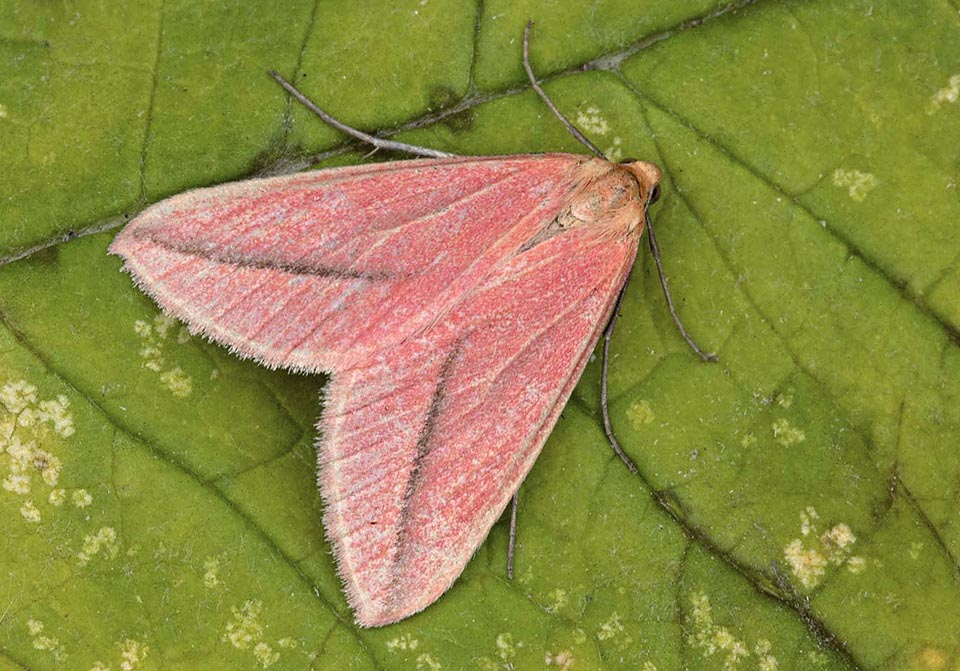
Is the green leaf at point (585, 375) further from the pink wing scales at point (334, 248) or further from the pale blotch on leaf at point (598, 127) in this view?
the pink wing scales at point (334, 248)

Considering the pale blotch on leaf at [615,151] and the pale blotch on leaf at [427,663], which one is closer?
the pale blotch on leaf at [427,663]

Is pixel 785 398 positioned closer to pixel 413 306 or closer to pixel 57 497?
pixel 413 306

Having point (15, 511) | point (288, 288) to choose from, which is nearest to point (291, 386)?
point (288, 288)

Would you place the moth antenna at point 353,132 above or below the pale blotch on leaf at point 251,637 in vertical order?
above

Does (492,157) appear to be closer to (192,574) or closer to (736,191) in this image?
(736,191)

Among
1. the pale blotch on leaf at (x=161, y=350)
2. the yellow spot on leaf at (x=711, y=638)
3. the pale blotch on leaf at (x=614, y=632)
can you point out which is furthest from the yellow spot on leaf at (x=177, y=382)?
the yellow spot on leaf at (x=711, y=638)

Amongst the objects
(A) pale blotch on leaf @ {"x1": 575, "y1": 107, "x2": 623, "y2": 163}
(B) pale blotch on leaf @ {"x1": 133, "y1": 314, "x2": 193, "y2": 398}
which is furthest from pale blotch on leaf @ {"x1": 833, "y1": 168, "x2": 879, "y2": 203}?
(B) pale blotch on leaf @ {"x1": 133, "y1": 314, "x2": 193, "y2": 398}

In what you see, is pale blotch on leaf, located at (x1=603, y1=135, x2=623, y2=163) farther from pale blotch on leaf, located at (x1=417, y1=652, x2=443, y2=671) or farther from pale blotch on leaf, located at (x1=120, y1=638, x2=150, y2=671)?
pale blotch on leaf, located at (x1=120, y1=638, x2=150, y2=671)
